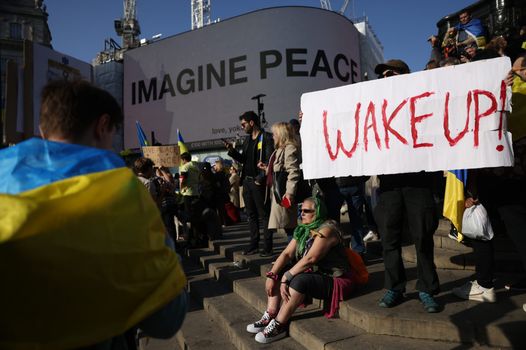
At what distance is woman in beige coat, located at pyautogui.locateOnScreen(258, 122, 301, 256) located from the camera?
4289 millimetres

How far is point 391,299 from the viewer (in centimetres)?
292

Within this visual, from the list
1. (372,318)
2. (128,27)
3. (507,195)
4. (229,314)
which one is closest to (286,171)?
(229,314)

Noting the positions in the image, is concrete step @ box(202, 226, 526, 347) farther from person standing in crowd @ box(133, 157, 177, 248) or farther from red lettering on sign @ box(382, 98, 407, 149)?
person standing in crowd @ box(133, 157, 177, 248)

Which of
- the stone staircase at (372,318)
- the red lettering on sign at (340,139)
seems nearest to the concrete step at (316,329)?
the stone staircase at (372,318)

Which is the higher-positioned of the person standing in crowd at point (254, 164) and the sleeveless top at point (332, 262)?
the person standing in crowd at point (254, 164)

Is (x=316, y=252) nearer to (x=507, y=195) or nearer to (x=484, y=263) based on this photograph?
(x=484, y=263)

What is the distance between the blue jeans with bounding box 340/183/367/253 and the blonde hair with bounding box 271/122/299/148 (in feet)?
3.09

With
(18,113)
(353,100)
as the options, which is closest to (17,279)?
(353,100)

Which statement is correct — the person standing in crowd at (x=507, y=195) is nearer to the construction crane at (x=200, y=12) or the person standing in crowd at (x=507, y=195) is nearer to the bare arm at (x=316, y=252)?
the bare arm at (x=316, y=252)

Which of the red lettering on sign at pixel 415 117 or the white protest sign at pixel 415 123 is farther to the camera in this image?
the red lettering on sign at pixel 415 117

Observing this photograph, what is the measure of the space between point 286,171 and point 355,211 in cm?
97

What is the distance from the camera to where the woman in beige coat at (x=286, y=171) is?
14.1 ft

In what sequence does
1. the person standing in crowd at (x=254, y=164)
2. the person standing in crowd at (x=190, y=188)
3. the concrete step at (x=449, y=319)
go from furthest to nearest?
the person standing in crowd at (x=190, y=188), the person standing in crowd at (x=254, y=164), the concrete step at (x=449, y=319)

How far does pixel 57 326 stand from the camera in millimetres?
827
